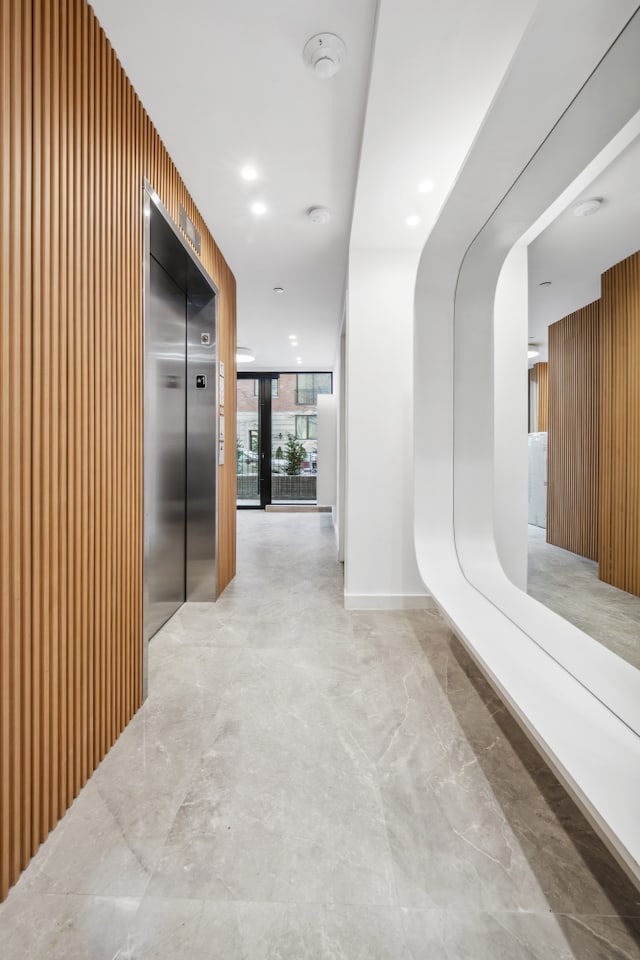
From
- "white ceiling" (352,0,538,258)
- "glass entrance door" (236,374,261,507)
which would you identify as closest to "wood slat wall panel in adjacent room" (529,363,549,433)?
"white ceiling" (352,0,538,258)

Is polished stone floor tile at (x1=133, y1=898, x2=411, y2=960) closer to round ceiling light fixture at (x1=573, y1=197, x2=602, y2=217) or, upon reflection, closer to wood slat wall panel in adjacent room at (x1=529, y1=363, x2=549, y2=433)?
wood slat wall panel in adjacent room at (x1=529, y1=363, x2=549, y2=433)

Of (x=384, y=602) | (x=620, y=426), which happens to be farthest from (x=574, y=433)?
(x=384, y=602)

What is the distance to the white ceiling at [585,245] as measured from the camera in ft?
4.01

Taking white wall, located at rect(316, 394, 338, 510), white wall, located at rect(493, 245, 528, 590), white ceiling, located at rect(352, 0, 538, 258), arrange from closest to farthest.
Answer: white ceiling, located at rect(352, 0, 538, 258) → white wall, located at rect(493, 245, 528, 590) → white wall, located at rect(316, 394, 338, 510)

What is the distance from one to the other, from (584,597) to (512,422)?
1030 millimetres

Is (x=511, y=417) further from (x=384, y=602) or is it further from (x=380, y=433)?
(x=384, y=602)

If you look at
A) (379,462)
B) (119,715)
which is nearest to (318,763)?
(119,715)

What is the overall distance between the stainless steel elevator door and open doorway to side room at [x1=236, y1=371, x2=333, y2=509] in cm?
535

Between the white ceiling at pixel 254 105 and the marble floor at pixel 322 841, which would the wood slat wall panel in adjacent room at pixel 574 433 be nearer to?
the marble floor at pixel 322 841

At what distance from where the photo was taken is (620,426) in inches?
50.8

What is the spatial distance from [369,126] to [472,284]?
901 millimetres

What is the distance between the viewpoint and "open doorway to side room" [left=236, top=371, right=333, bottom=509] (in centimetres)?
873

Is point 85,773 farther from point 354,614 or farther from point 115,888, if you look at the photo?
point 354,614

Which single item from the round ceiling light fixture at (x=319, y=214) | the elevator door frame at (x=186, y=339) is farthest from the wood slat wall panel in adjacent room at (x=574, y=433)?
the round ceiling light fixture at (x=319, y=214)
